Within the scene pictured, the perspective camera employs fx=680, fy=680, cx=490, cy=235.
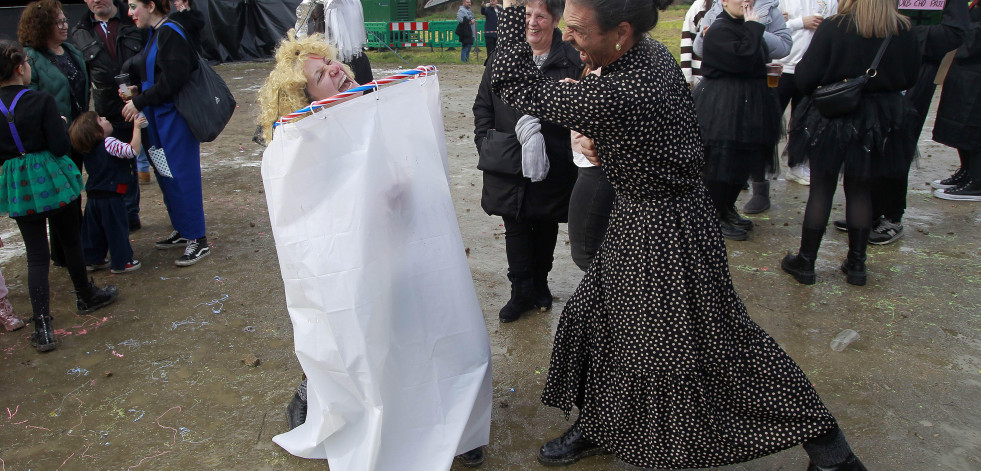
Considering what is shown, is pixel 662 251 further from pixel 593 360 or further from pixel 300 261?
pixel 300 261

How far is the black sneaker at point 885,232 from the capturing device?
5.02m

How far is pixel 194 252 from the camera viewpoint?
495 centimetres

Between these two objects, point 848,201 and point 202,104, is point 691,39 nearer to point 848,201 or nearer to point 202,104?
point 848,201

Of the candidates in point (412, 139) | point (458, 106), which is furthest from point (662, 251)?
point (458, 106)

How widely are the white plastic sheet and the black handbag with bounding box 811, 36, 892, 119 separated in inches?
104

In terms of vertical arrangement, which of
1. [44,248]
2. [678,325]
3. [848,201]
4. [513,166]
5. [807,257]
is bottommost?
[807,257]

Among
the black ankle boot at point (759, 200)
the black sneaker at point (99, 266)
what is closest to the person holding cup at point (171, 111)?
the black sneaker at point (99, 266)

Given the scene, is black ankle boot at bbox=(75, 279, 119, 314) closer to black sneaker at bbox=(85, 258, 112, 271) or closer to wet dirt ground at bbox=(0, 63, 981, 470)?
wet dirt ground at bbox=(0, 63, 981, 470)

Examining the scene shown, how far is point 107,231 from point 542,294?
3.04m

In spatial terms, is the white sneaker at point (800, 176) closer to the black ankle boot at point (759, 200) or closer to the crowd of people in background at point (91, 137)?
the black ankle boot at point (759, 200)

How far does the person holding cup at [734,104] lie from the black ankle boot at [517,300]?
1745 mm

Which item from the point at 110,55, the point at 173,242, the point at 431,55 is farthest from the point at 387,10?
the point at 173,242

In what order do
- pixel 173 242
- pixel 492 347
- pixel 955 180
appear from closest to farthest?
pixel 492 347
pixel 173 242
pixel 955 180

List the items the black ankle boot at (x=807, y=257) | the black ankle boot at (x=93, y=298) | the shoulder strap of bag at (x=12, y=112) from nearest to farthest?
the shoulder strap of bag at (x=12, y=112) → the black ankle boot at (x=93, y=298) → the black ankle boot at (x=807, y=257)
